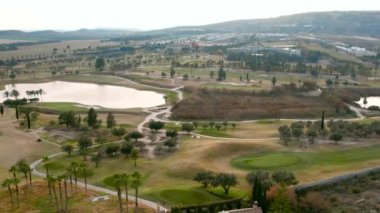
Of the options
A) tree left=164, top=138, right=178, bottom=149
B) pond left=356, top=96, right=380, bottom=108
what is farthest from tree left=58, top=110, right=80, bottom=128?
pond left=356, top=96, right=380, bottom=108

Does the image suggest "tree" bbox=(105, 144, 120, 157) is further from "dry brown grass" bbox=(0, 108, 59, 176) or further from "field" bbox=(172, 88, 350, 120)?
"field" bbox=(172, 88, 350, 120)

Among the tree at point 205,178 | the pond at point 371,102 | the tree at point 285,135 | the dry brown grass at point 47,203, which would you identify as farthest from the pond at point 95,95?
the dry brown grass at point 47,203

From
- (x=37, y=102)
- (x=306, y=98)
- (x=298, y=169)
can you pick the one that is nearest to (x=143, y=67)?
(x=37, y=102)

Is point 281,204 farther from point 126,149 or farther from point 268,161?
point 126,149

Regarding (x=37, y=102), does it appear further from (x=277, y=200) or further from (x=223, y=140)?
(x=277, y=200)

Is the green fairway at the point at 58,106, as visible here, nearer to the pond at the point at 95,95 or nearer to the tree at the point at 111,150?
the pond at the point at 95,95

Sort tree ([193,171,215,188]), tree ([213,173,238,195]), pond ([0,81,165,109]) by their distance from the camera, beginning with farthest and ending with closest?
pond ([0,81,165,109]), tree ([193,171,215,188]), tree ([213,173,238,195])
